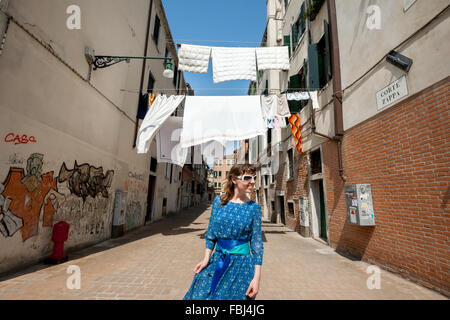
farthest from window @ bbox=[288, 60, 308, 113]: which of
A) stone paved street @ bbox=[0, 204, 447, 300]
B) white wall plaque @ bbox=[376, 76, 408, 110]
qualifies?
stone paved street @ bbox=[0, 204, 447, 300]

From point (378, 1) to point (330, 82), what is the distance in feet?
7.93

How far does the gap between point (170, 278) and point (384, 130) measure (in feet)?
18.6

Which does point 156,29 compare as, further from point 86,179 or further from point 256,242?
point 256,242

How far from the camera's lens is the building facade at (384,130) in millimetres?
3660

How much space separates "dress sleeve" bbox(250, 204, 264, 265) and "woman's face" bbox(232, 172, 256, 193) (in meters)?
0.21

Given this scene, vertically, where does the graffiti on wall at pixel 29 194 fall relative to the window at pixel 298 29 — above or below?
below

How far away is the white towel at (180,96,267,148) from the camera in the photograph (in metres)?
7.25

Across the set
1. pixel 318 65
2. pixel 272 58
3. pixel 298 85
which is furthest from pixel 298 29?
pixel 318 65

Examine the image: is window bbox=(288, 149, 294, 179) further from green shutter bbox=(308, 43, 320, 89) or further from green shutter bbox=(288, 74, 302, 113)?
green shutter bbox=(308, 43, 320, 89)

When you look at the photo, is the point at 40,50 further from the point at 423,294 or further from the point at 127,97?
the point at 423,294

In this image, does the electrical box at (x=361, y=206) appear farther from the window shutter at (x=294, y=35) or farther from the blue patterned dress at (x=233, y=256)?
the window shutter at (x=294, y=35)

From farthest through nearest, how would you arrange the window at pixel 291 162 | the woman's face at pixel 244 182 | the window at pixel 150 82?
1. the window at pixel 150 82
2. the window at pixel 291 162
3. the woman's face at pixel 244 182

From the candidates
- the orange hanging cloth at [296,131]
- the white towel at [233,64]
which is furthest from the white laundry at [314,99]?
the white towel at [233,64]

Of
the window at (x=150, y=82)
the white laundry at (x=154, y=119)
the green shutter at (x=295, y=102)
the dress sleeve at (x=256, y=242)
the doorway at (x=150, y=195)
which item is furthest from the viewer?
the doorway at (x=150, y=195)
